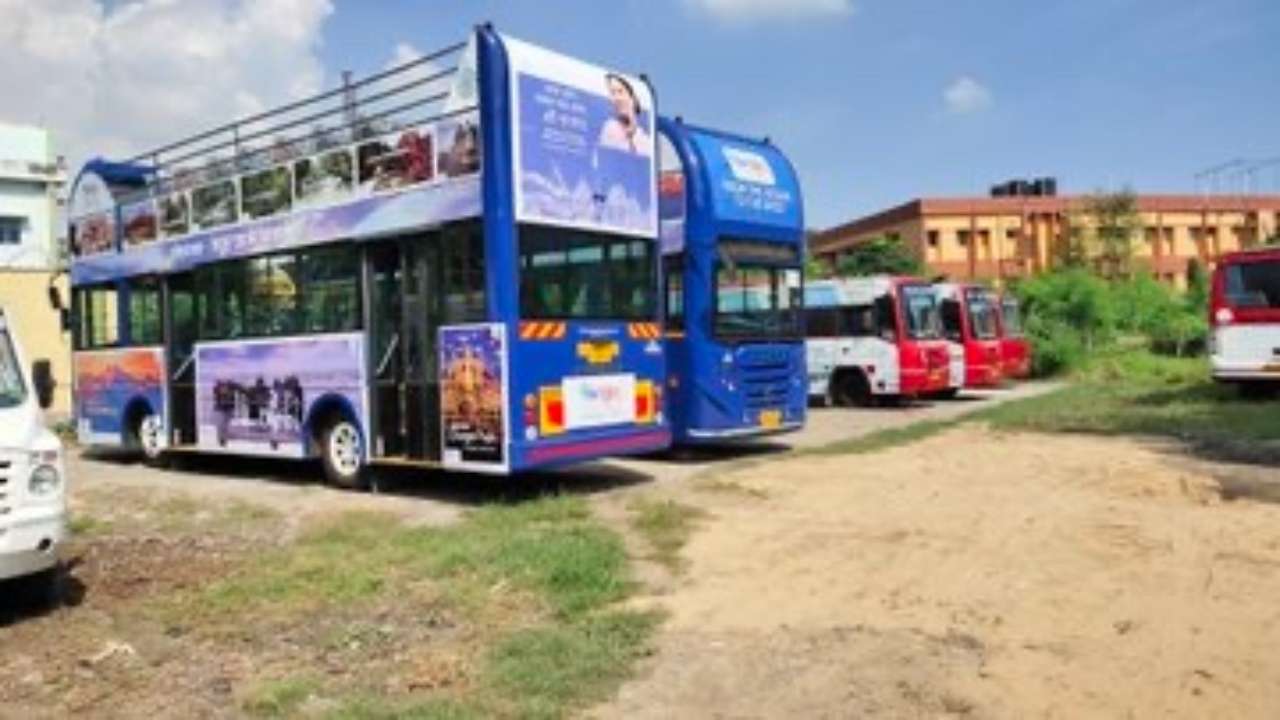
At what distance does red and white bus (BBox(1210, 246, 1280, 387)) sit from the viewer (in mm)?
20734

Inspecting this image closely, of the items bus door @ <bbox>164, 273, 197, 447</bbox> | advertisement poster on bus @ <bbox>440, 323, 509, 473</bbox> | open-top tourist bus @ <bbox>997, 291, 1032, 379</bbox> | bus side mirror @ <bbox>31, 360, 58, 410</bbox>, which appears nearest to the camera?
bus side mirror @ <bbox>31, 360, 58, 410</bbox>

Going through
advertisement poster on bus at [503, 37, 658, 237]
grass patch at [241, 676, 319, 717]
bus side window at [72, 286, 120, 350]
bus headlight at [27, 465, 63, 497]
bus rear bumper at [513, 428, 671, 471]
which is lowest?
grass patch at [241, 676, 319, 717]

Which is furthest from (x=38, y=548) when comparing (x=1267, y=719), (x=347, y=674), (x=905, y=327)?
(x=905, y=327)

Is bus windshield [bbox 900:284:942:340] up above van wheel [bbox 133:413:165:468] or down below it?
above

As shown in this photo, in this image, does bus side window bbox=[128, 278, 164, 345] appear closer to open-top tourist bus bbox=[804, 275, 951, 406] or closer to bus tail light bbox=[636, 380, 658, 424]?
bus tail light bbox=[636, 380, 658, 424]

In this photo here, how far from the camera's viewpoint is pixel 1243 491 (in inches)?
454

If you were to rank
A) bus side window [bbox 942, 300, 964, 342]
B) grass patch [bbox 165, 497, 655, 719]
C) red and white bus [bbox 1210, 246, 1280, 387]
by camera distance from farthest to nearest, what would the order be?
1. bus side window [bbox 942, 300, 964, 342]
2. red and white bus [bbox 1210, 246, 1280, 387]
3. grass patch [bbox 165, 497, 655, 719]

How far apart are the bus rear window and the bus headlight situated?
18184 millimetres

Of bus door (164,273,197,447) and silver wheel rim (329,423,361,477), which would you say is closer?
silver wheel rim (329,423,361,477)

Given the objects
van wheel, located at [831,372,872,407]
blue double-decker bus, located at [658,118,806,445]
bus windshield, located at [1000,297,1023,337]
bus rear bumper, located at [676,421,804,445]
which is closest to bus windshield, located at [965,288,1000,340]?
bus windshield, located at [1000,297,1023,337]

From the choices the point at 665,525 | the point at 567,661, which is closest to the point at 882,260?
the point at 665,525

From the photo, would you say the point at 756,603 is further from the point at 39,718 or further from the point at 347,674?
the point at 39,718

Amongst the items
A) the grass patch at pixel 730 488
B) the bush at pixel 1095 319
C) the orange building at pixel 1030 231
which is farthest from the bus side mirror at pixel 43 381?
the orange building at pixel 1030 231

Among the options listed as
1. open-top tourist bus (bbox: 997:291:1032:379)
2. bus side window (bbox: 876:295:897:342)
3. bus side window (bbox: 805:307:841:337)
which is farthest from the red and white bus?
open-top tourist bus (bbox: 997:291:1032:379)
